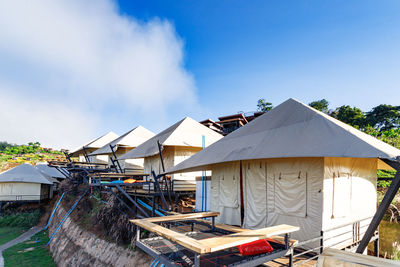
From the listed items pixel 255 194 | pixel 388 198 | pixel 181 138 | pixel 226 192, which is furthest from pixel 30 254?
pixel 388 198

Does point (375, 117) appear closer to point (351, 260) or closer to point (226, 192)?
point (226, 192)

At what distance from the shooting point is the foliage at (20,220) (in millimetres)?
21062

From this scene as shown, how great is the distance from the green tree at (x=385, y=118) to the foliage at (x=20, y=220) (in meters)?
41.1

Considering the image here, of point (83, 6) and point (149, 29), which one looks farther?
point (149, 29)

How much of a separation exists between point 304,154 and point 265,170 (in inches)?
75.3

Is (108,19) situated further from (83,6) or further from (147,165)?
(147,165)

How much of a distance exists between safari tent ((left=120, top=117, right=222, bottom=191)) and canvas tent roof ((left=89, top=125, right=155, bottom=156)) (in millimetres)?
3990

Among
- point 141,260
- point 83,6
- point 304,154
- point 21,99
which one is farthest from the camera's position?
point 21,99

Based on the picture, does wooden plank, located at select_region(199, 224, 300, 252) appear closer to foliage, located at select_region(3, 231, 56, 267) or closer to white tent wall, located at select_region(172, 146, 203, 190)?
white tent wall, located at select_region(172, 146, 203, 190)

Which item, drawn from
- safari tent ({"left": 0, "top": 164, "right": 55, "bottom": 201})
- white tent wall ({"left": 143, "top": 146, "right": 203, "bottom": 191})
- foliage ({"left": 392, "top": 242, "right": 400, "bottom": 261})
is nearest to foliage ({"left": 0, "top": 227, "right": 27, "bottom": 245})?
safari tent ({"left": 0, "top": 164, "right": 55, "bottom": 201})

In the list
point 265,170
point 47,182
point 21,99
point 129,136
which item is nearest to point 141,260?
point 265,170

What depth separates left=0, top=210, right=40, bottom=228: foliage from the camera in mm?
21062

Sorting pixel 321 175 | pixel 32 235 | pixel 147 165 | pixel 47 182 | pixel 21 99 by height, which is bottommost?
pixel 32 235

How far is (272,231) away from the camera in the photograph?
366 cm
